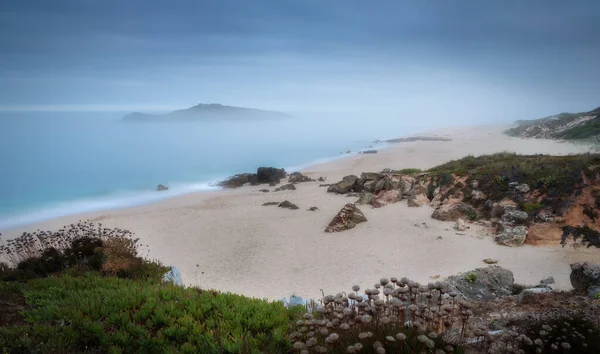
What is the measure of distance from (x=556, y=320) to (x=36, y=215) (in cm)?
3087

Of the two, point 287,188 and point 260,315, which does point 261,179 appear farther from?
point 260,315

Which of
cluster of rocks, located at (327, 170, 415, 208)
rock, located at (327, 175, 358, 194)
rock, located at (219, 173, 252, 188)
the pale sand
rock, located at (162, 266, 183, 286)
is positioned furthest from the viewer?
rock, located at (219, 173, 252, 188)

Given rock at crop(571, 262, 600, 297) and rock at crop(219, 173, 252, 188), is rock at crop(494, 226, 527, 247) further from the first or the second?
rock at crop(219, 173, 252, 188)

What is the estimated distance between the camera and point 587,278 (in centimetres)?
759

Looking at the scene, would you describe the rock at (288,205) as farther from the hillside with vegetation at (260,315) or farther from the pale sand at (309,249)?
the hillside with vegetation at (260,315)

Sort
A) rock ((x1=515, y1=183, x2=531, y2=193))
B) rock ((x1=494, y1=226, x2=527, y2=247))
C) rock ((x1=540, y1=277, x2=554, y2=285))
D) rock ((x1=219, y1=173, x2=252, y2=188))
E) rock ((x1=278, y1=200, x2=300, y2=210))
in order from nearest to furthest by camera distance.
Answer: rock ((x1=540, y1=277, x2=554, y2=285)) < rock ((x1=494, y1=226, x2=527, y2=247)) < rock ((x1=515, y1=183, x2=531, y2=193)) < rock ((x1=278, y1=200, x2=300, y2=210)) < rock ((x1=219, y1=173, x2=252, y2=188))

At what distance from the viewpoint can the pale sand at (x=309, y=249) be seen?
1148 centimetres

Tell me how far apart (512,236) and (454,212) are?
3.70 metres

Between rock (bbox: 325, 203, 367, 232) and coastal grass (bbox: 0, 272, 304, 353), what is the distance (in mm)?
Result: 10686

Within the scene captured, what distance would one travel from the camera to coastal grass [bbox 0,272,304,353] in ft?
14.8

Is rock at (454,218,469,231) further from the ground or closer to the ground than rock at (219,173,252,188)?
closer to the ground

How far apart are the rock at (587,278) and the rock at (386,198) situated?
12128mm

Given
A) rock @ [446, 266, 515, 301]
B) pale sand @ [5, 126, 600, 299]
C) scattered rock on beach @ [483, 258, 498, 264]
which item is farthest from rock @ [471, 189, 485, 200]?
rock @ [446, 266, 515, 301]

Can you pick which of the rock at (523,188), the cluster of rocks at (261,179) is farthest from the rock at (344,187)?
the rock at (523,188)
